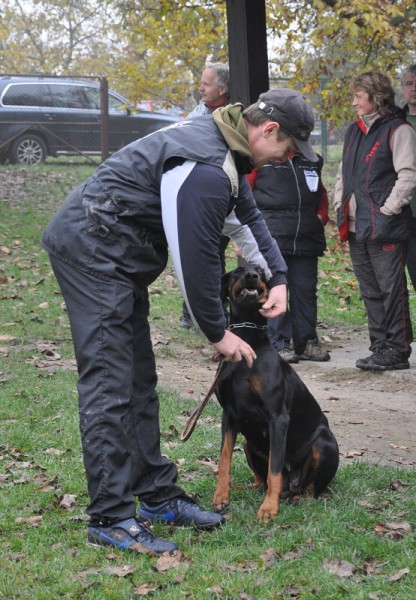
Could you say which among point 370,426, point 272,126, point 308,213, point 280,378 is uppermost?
point 272,126

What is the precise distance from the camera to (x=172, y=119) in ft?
67.7

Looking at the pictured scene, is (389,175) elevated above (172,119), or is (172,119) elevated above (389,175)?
(172,119)

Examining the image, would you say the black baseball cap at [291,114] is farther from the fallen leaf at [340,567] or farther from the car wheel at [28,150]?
the car wheel at [28,150]

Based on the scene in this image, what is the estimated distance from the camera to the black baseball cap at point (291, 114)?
3.70 metres

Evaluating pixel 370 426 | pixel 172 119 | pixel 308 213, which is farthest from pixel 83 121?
pixel 370 426

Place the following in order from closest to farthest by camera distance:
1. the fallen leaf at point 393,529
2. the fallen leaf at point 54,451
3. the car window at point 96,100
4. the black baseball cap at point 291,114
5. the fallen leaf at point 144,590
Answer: the fallen leaf at point 144,590
the black baseball cap at point 291,114
the fallen leaf at point 393,529
the fallen leaf at point 54,451
the car window at point 96,100

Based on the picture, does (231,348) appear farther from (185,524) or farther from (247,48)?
(247,48)

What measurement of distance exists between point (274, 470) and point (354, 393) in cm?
300

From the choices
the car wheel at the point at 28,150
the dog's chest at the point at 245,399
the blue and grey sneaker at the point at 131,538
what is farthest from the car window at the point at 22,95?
the blue and grey sneaker at the point at 131,538

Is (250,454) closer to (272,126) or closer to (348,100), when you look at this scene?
(272,126)

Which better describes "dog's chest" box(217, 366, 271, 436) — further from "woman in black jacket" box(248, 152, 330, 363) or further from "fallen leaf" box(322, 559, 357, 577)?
"woman in black jacket" box(248, 152, 330, 363)

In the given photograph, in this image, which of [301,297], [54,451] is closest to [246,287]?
[54,451]

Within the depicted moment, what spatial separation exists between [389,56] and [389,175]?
21.3 ft

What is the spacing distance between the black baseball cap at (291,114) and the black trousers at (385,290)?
3.94 meters
